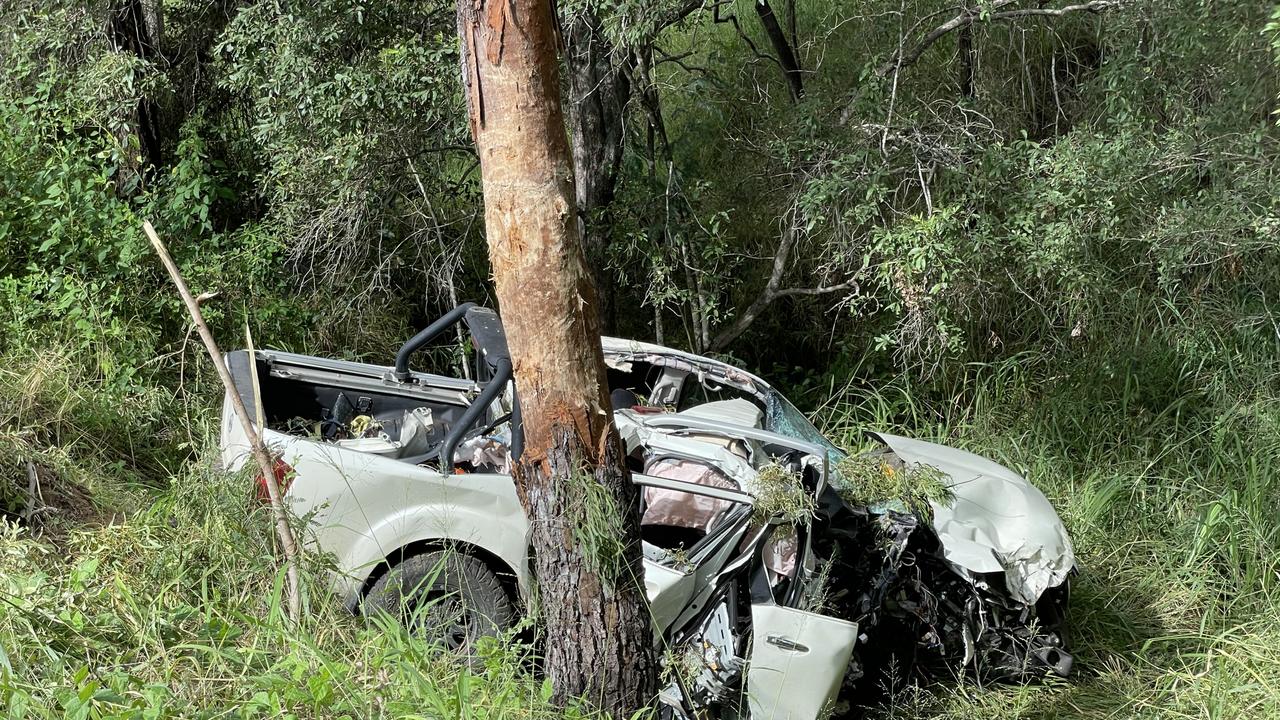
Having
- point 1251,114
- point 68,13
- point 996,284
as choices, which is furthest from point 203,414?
point 1251,114

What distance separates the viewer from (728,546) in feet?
13.8

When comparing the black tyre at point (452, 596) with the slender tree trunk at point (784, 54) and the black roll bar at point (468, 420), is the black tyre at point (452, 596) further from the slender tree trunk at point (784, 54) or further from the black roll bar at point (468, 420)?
the slender tree trunk at point (784, 54)

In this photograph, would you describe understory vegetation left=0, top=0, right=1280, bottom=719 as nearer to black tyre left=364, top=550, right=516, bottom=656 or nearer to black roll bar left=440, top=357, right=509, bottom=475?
black tyre left=364, top=550, right=516, bottom=656

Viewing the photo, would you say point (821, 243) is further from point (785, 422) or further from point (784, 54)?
point (785, 422)

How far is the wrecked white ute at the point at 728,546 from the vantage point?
4094mm

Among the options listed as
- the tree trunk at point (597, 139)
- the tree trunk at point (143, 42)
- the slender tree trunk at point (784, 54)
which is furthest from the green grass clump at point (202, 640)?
the slender tree trunk at point (784, 54)

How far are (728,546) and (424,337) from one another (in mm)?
1918

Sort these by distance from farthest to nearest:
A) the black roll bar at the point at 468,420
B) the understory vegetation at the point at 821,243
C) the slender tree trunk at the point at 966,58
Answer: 1. the slender tree trunk at the point at 966,58
2. the understory vegetation at the point at 821,243
3. the black roll bar at the point at 468,420

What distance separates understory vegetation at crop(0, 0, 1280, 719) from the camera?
18.2 ft

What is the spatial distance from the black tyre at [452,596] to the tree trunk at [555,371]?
0.70 metres

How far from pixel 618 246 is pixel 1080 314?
321cm

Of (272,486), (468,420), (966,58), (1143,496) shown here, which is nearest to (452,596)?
(468,420)

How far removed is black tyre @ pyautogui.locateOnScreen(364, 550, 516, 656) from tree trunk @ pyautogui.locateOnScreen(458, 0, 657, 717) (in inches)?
27.5

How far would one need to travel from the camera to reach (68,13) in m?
6.94
